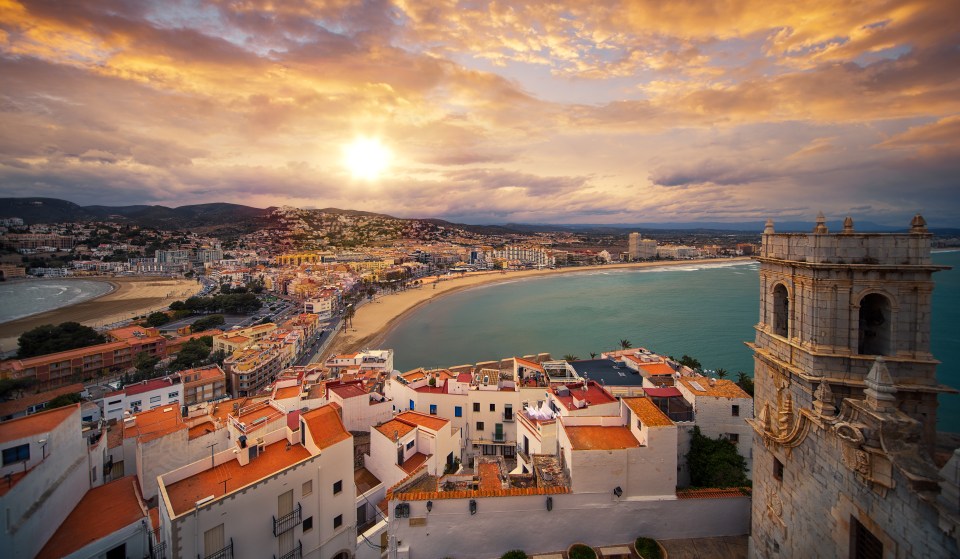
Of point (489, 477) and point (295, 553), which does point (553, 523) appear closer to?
point (489, 477)

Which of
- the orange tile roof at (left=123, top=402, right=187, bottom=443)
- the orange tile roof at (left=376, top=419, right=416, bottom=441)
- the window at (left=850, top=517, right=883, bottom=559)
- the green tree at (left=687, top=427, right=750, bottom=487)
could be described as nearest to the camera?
the window at (left=850, top=517, right=883, bottom=559)

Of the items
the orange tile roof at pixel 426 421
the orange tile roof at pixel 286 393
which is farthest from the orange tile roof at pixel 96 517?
the orange tile roof at pixel 426 421

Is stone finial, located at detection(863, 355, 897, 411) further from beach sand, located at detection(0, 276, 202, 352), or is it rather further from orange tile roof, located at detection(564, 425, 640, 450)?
beach sand, located at detection(0, 276, 202, 352)

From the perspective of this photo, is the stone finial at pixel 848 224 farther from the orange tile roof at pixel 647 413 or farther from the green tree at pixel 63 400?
the green tree at pixel 63 400

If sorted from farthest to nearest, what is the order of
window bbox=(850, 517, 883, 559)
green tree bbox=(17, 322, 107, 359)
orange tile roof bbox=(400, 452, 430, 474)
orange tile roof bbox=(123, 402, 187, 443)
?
green tree bbox=(17, 322, 107, 359), orange tile roof bbox=(400, 452, 430, 474), orange tile roof bbox=(123, 402, 187, 443), window bbox=(850, 517, 883, 559)

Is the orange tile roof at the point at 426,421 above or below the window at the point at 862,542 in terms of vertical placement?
below

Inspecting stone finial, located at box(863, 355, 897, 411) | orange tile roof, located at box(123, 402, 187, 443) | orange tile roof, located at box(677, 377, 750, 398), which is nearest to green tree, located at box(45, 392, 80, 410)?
orange tile roof, located at box(123, 402, 187, 443)

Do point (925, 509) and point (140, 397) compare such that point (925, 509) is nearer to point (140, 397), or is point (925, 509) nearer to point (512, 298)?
point (140, 397)
